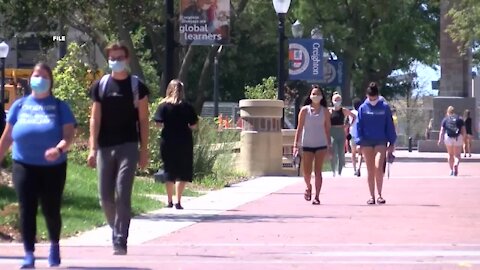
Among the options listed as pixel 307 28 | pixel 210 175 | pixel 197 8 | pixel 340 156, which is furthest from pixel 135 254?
pixel 307 28

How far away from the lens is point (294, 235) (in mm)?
13508

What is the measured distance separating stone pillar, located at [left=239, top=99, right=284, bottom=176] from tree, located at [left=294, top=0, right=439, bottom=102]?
2430cm

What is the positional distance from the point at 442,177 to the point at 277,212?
1097 centimetres

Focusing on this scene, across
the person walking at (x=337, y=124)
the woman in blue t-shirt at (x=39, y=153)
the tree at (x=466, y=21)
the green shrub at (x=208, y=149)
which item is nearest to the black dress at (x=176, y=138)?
the green shrub at (x=208, y=149)

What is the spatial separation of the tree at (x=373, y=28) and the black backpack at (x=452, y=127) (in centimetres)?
2236

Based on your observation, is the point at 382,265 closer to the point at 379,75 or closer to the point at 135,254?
the point at 135,254

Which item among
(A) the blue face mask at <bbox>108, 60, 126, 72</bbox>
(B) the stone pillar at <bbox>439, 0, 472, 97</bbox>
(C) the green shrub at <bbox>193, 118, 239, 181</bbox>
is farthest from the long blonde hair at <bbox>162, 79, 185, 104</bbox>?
(B) the stone pillar at <bbox>439, 0, 472, 97</bbox>

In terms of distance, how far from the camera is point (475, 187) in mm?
22578

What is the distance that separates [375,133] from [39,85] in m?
8.55

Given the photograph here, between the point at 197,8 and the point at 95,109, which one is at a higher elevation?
the point at 197,8

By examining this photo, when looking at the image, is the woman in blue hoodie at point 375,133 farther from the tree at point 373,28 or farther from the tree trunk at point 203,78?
the tree at point 373,28

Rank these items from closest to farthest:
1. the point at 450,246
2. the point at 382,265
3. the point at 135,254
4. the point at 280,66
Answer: the point at 382,265 → the point at 135,254 → the point at 450,246 → the point at 280,66

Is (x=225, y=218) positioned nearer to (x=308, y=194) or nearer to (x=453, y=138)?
(x=308, y=194)

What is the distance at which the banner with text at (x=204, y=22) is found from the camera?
20.6 m
